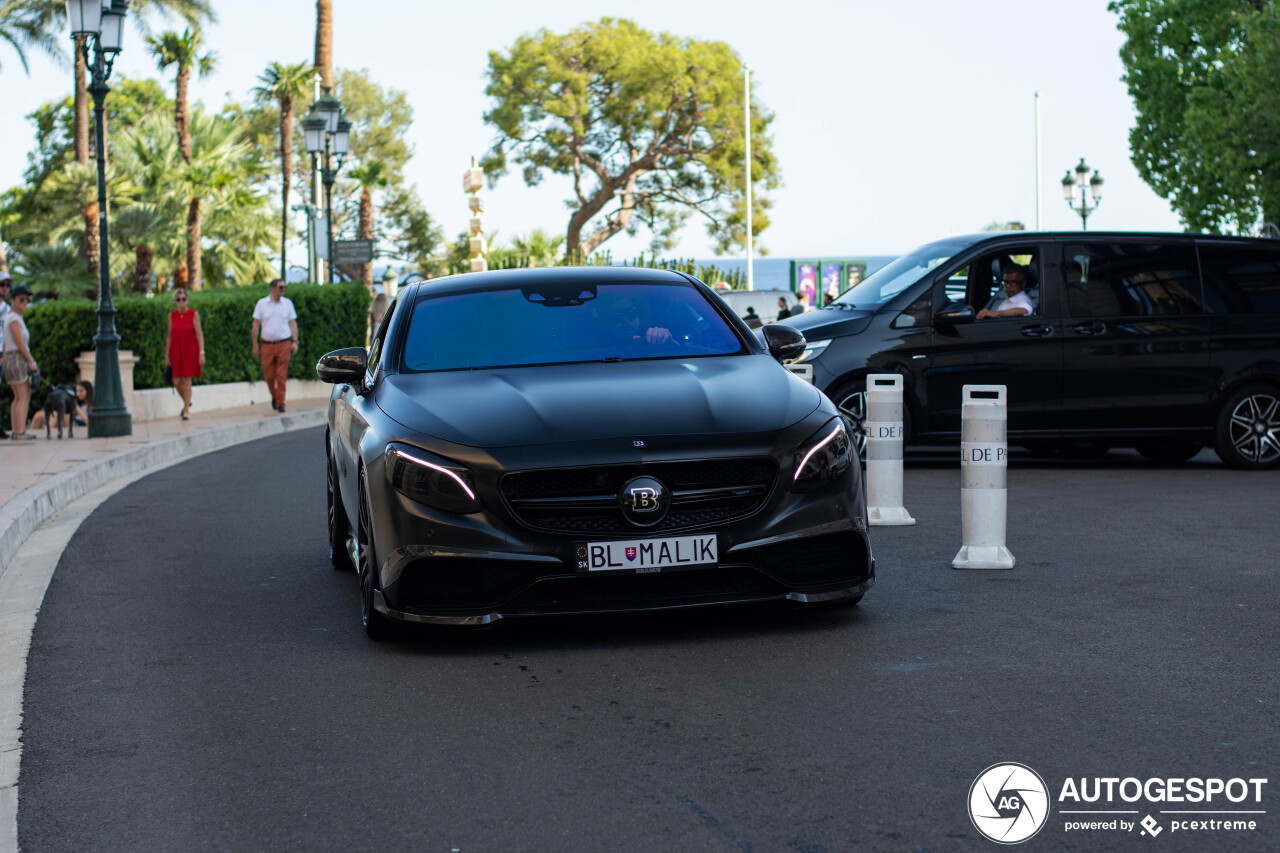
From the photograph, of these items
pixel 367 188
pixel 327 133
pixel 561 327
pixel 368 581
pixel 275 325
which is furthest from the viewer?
pixel 367 188

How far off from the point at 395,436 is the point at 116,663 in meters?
1.45

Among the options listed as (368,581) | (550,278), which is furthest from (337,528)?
(368,581)

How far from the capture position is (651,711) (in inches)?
199

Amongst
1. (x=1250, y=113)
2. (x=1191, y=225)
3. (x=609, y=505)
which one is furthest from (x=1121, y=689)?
(x=1191, y=225)

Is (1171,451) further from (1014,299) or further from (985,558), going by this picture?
(985,558)

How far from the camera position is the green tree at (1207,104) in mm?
31984

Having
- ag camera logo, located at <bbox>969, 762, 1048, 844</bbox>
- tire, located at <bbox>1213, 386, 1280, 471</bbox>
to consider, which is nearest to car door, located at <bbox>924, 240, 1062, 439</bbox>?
tire, located at <bbox>1213, 386, 1280, 471</bbox>

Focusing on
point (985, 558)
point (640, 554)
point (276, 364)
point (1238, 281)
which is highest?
point (1238, 281)

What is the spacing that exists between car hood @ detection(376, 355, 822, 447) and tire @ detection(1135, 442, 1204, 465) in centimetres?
831

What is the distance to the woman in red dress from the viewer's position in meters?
20.7

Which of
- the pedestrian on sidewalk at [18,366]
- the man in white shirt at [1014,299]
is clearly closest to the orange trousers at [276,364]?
the pedestrian on sidewalk at [18,366]

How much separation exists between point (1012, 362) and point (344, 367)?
6.95 metres

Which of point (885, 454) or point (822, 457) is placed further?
point (885, 454)

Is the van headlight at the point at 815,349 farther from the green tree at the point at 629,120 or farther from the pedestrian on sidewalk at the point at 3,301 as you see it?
the green tree at the point at 629,120
